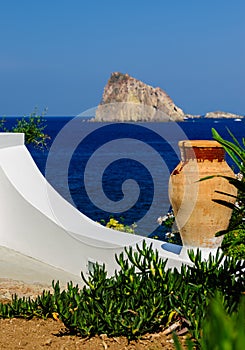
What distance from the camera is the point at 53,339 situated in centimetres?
283

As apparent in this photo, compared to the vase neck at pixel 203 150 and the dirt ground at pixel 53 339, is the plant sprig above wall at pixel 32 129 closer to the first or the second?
the vase neck at pixel 203 150

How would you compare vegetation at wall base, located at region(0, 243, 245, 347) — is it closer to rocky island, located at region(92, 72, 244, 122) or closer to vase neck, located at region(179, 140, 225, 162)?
vase neck, located at region(179, 140, 225, 162)

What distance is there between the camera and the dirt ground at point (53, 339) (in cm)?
271

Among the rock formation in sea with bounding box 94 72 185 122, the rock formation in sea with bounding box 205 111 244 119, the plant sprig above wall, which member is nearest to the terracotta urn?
the rock formation in sea with bounding box 94 72 185 122

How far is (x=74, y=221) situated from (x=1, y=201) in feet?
2.74

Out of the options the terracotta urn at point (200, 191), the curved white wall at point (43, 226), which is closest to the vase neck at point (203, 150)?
the terracotta urn at point (200, 191)

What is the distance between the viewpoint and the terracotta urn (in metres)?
4.38

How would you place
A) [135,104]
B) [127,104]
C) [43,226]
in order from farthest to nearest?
1. [135,104]
2. [127,104]
3. [43,226]

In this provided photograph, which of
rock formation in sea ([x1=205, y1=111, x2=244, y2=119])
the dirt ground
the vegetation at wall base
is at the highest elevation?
rock formation in sea ([x1=205, y1=111, x2=244, y2=119])

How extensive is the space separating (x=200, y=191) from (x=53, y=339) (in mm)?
1887

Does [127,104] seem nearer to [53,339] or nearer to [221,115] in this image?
[53,339]

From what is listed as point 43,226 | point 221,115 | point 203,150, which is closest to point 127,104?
point 43,226

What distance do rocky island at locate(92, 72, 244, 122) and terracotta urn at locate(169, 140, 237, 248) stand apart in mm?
1686

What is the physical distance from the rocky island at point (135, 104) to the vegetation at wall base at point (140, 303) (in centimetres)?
324
